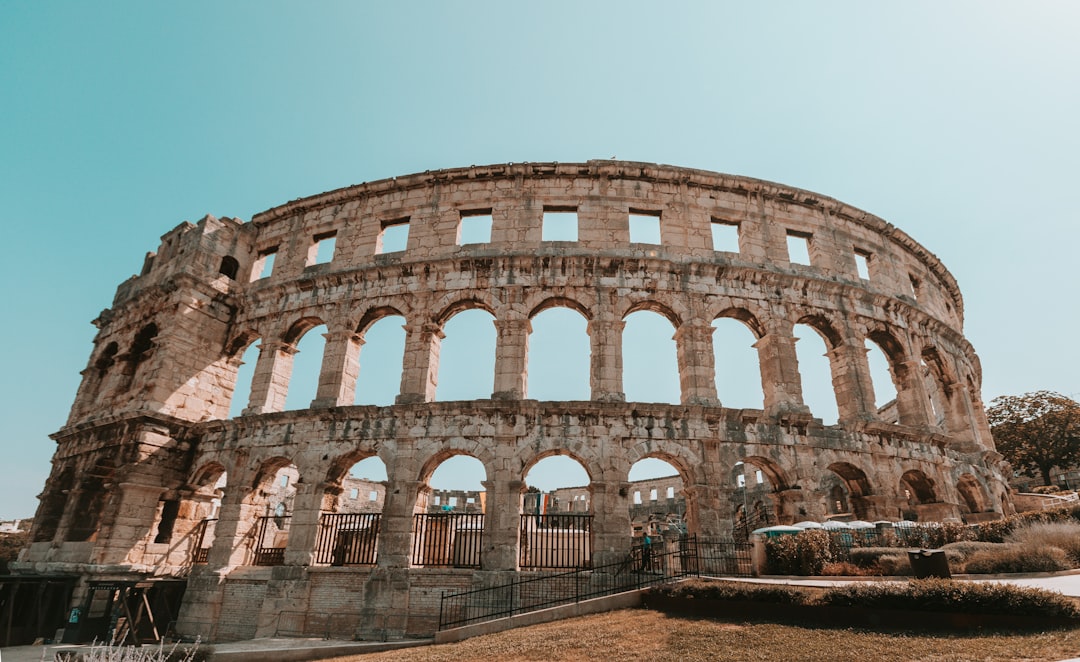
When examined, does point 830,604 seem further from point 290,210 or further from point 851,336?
point 290,210

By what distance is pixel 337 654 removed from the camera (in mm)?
11031

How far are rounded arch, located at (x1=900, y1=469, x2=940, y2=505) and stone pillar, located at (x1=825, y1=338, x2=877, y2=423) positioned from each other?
2.25 meters

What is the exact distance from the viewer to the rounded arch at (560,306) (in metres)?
16.6

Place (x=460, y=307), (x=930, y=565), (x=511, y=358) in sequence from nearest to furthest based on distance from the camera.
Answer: (x=930, y=565) → (x=511, y=358) → (x=460, y=307)

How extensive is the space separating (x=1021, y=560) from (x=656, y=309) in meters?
10.1

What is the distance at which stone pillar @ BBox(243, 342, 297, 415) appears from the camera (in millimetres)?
16938

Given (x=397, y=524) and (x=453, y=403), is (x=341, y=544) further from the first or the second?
(x=453, y=403)

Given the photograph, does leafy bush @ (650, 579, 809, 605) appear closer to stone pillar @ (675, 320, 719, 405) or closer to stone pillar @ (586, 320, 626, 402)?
stone pillar @ (586, 320, 626, 402)

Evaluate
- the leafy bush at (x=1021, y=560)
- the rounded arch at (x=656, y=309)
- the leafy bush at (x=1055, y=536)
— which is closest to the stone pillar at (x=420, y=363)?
the rounded arch at (x=656, y=309)

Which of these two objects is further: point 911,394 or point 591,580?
point 911,394

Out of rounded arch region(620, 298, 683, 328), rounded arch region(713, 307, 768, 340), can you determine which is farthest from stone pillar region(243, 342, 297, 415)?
rounded arch region(713, 307, 768, 340)

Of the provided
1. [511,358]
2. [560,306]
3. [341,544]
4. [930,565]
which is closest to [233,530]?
[341,544]

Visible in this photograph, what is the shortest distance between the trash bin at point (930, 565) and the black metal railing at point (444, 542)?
9434 mm

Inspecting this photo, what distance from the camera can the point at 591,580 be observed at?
513 inches
